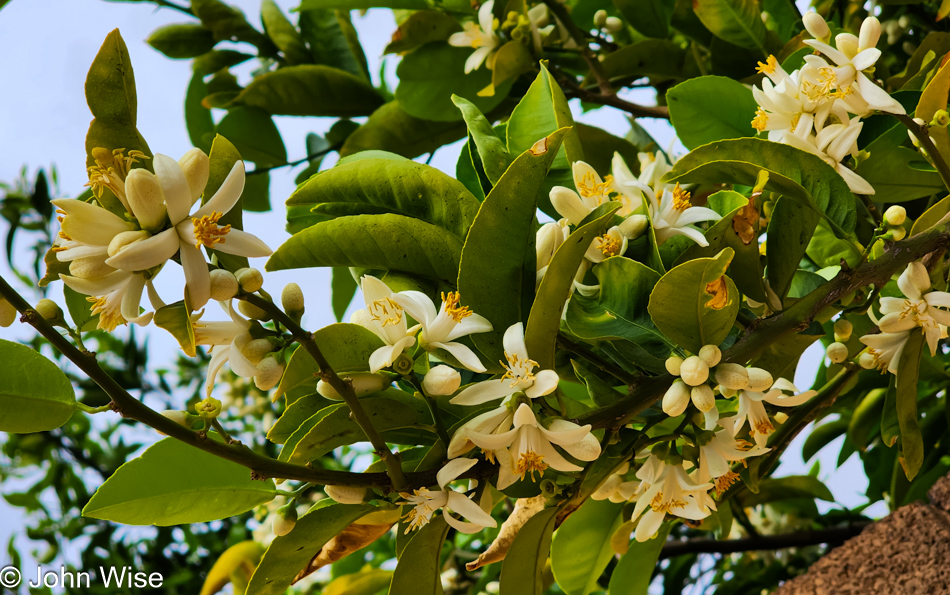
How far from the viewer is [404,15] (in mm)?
1223

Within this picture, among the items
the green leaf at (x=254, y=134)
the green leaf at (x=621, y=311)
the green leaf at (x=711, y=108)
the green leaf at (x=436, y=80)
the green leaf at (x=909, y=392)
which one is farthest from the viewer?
the green leaf at (x=254, y=134)

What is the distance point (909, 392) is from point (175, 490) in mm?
504

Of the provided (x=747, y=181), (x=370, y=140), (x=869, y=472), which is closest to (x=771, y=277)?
(x=747, y=181)

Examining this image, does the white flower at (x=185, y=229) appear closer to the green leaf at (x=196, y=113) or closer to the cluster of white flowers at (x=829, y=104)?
the cluster of white flowers at (x=829, y=104)

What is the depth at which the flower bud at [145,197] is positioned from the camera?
35cm

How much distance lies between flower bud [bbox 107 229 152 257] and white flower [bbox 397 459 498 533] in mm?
189

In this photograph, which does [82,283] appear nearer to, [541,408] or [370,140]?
[541,408]

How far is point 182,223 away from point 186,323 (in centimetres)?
5

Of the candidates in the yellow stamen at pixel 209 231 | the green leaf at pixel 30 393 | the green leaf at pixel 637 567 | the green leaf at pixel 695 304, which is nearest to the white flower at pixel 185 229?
the yellow stamen at pixel 209 231

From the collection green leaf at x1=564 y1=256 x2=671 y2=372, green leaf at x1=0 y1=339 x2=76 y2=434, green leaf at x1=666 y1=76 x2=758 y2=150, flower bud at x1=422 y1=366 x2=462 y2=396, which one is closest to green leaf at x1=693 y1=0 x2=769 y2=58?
green leaf at x1=666 y1=76 x2=758 y2=150

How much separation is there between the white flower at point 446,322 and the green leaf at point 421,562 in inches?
4.3

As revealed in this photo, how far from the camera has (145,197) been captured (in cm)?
35

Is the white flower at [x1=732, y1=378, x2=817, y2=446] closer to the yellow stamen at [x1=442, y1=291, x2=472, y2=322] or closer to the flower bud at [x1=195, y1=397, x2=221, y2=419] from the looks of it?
the yellow stamen at [x1=442, y1=291, x2=472, y2=322]

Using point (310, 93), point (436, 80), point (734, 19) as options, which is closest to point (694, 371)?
point (734, 19)
